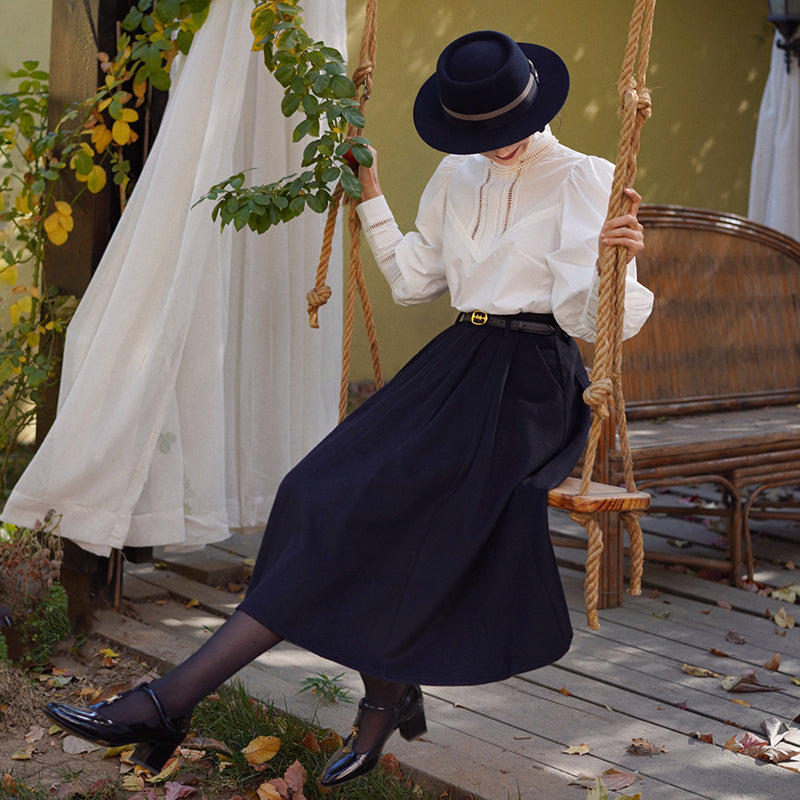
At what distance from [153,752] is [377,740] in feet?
1.66

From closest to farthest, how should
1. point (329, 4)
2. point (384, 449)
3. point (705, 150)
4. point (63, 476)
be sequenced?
point (384, 449), point (63, 476), point (329, 4), point (705, 150)

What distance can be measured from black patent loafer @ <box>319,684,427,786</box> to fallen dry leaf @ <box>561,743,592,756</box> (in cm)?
37

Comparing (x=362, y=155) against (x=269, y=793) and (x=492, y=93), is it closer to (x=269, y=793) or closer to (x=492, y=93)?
(x=492, y=93)

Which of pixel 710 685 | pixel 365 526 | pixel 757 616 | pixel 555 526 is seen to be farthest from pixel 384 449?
pixel 555 526

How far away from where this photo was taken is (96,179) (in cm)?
329

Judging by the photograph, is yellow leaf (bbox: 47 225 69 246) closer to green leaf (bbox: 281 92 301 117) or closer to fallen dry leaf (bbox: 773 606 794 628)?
green leaf (bbox: 281 92 301 117)

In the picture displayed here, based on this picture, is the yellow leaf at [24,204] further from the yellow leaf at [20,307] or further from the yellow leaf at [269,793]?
the yellow leaf at [269,793]

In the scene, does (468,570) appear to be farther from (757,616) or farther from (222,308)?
(757,616)

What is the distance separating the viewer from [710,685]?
10.5ft

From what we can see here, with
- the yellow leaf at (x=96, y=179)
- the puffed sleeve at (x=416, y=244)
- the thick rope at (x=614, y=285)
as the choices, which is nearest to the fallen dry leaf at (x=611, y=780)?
the thick rope at (x=614, y=285)

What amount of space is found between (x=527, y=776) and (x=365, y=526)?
727 millimetres

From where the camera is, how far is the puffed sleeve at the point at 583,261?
8.04 feet

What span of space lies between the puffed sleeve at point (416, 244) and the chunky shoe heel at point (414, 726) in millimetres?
1023

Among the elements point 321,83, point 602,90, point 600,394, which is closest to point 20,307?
point 321,83
